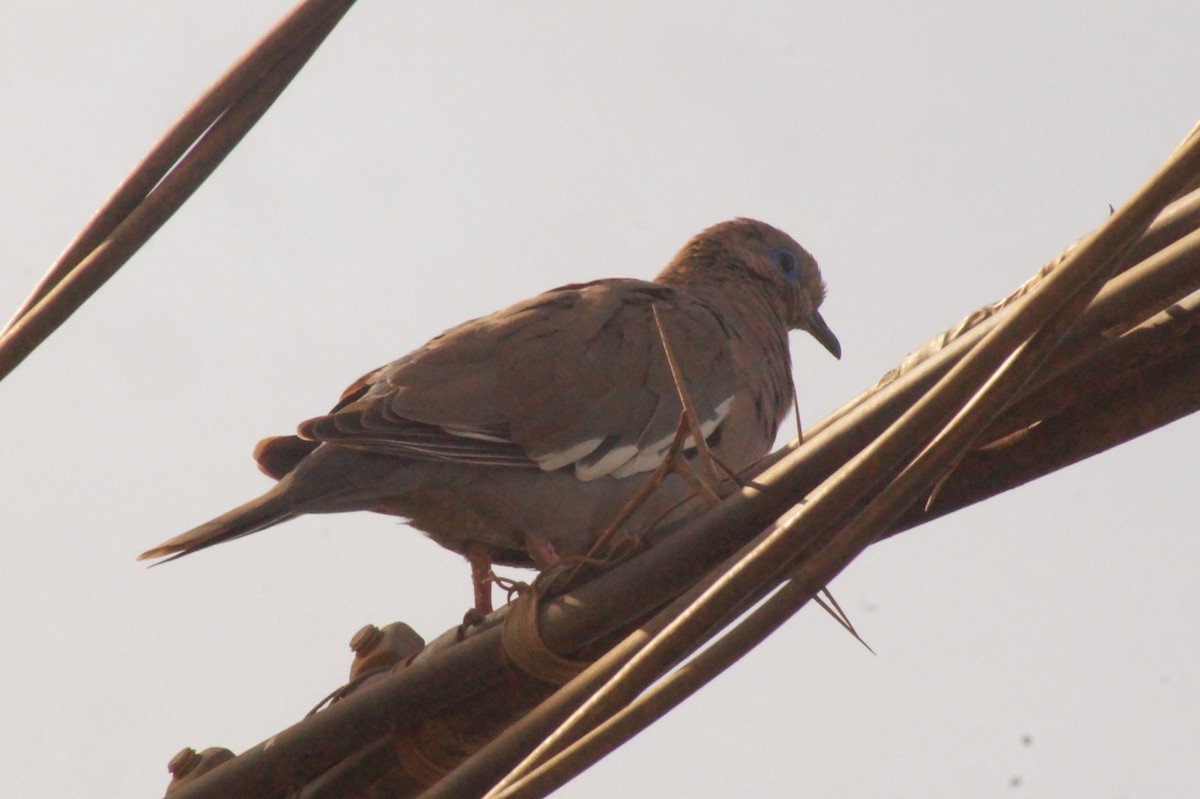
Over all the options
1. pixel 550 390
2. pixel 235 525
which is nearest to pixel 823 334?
pixel 550 390

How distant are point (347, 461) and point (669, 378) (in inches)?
42.0

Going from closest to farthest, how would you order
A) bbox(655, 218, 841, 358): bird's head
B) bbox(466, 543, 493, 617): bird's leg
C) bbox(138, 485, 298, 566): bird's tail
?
bbox(138, 485, 298, 566): bird's tail
bbox(466, 543, 493, 617): bird's leg
bbox(655, 218, 841, 358): bird's head

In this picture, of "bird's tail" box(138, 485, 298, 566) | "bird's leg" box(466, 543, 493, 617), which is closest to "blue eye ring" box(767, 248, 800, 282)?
"bird's leg" box(466, 543, 493, 617)

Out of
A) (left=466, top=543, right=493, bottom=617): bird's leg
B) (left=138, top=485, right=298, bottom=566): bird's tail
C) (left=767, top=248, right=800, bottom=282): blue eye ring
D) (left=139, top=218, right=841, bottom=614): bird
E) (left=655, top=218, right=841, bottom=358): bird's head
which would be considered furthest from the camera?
(left=767, top=248, right=800, bottom=282): blue eye ring

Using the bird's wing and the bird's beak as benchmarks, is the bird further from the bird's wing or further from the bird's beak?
the bird's beak

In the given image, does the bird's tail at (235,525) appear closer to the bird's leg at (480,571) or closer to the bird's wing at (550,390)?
the bird's wing at (550,390)

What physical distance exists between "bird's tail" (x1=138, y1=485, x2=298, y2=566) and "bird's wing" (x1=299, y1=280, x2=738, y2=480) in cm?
22

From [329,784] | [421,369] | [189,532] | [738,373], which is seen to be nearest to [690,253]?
[738,373]

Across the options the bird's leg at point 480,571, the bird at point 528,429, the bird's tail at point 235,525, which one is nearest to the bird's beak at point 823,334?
the bird at point 528,429

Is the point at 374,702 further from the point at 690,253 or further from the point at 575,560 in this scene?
the point at 690,253

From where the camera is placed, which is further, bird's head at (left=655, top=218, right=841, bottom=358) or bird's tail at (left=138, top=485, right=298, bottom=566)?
bird's head at (left=655, top=218, right=841, bottom=358)

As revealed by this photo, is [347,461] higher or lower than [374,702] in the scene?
higher

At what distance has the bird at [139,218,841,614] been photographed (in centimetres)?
417

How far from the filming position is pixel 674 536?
2303 mm
